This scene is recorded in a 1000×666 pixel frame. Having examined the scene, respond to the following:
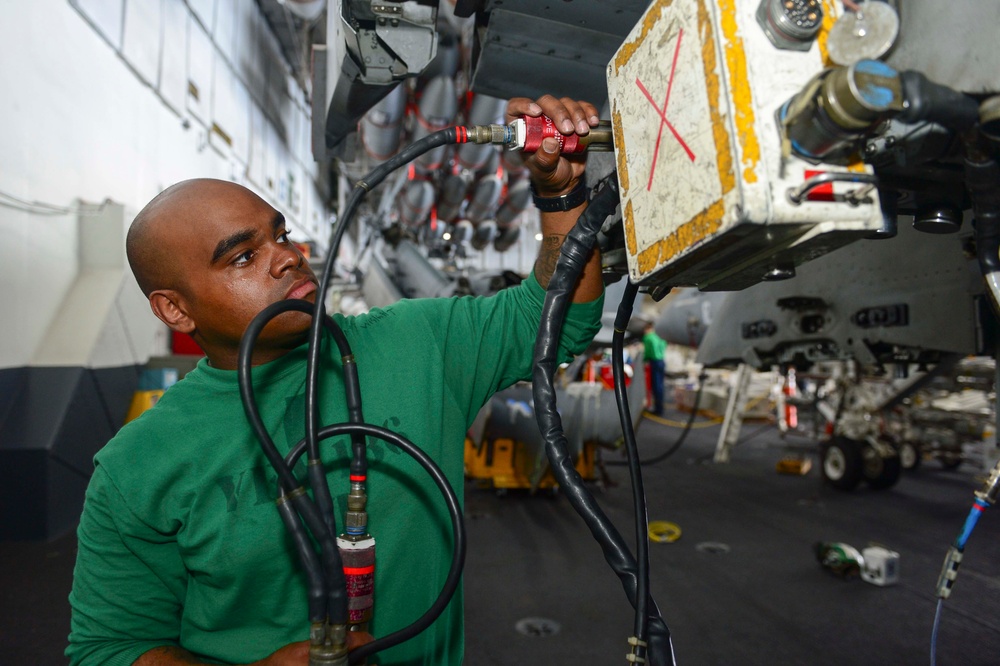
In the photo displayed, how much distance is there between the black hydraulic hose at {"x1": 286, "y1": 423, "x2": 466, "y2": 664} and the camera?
706 mm

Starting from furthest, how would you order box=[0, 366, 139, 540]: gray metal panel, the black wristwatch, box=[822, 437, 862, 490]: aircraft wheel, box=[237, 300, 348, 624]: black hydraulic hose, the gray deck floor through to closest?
box=[822, 437, 862, 490]: aircraft wheel
box=[0, 366, 139, 540]: gray metal panel
the gray deck floor
the black wristwatch
box=[237, 300, 348, 624]: black hydraulic hose

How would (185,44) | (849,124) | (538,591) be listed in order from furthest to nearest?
(185,44) → (538,591) → (849,124)

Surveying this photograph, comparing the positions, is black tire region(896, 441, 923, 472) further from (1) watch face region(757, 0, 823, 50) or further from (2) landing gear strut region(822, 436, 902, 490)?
(1) watch face region(757, 0, 823, 50)

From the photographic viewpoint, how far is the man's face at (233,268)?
96cm

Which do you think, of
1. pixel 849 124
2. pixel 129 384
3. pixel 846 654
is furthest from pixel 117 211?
pixel 846 654

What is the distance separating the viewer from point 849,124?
498 millimetres

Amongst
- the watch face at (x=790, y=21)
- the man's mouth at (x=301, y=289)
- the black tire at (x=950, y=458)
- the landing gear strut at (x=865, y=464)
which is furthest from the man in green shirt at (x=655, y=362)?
the watch face at (x=790, y=21)

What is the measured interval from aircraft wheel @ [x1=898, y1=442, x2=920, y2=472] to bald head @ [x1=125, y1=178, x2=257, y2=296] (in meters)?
6.75

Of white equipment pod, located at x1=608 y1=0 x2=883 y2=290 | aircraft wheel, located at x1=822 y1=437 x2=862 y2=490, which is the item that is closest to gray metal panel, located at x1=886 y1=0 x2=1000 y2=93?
white equipment pod, located at x1=608 y1=0 x2=883 y2=290

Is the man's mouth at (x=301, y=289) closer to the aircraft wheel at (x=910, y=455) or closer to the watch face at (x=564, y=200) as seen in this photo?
the watch face at (x=564, y=200)

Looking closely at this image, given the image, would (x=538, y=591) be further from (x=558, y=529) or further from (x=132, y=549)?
(x=132, y=549)

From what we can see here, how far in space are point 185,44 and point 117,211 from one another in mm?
2528

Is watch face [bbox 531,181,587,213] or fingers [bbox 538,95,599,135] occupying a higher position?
fingers [bbox 538,95,599,135]

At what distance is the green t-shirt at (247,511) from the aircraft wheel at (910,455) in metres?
6.21
